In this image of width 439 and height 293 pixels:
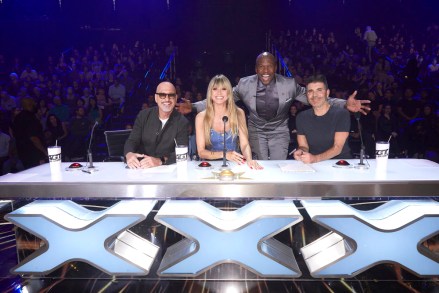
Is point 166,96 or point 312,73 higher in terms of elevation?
point 312,73

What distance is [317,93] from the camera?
3445 mm

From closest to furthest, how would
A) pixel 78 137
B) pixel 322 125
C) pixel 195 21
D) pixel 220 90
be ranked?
pixel 220 90
pixel 322 125
pixel 78 137
pixel 195 21

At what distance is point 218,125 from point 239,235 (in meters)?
1.37

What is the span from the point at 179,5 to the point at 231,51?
10.5ft

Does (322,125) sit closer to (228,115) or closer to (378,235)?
(228,115)

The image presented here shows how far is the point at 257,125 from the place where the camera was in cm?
436

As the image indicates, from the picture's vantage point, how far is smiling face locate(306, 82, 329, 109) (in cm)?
341

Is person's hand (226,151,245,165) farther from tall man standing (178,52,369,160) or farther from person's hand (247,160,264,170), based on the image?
tall man standing (178,52,369,160)

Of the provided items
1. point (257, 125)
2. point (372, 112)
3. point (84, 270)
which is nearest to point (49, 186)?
point (84, 270)

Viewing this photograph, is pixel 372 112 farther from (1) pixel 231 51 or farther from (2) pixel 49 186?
(1) pixel 231 51

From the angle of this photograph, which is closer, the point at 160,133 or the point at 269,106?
the point at 160,133

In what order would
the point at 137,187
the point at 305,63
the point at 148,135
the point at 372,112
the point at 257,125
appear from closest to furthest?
the point at 137,187 → the point at 148,135 → the point at 257,125 → the point at 372,112 → the point at 305,63

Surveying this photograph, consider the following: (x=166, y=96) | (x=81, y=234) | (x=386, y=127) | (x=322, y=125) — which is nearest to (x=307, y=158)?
(x=322, y=125)

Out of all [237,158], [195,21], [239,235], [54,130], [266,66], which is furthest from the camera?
[195,21]
